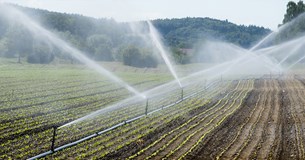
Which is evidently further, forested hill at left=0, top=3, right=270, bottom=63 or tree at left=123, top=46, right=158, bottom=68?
tree at left=123, top=46, right=158, bottom=68

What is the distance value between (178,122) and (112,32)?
403ft

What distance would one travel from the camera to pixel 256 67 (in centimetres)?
8600

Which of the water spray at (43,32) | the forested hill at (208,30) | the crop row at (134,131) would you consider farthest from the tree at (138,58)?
the crop row at (134,131)

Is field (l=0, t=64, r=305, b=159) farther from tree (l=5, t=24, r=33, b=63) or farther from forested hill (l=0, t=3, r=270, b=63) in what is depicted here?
forested hill (l=0, t=3, r=270, b=63)

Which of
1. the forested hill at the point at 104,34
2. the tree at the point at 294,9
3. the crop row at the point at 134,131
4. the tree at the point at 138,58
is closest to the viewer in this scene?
the crop row at the point at 134,131

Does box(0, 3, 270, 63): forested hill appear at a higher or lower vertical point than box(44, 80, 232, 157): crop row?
higher

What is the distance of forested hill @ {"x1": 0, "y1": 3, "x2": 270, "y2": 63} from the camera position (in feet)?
288

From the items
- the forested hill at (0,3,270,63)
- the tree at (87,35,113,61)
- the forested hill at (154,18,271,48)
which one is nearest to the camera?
the forested hill at (0,3,270,63)

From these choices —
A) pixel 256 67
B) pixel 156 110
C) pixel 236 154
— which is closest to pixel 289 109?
pixel 156 110

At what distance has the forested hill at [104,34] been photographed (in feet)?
288

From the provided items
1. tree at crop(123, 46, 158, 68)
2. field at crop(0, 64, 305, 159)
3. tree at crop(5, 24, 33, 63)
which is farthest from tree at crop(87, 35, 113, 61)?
field at crop(0, 64, 305, 159)

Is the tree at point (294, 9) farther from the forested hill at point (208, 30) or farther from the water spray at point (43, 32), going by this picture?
the forested hill at point (208, 30)

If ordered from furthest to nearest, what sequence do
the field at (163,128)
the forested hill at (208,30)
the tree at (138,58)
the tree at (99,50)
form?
the forested hill at (208,30)
the tree at (99,50)
the tree at (138,58)
the field at (163,128)

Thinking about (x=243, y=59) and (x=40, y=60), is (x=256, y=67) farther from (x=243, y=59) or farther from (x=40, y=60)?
(x=40, y=60)
